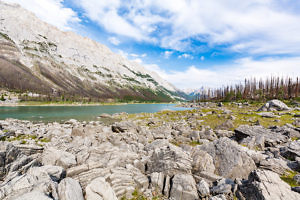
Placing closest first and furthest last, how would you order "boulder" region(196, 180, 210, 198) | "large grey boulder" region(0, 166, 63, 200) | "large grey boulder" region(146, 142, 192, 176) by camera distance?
1. "large grey boulder" region(0, 166, 63, 200)
2. "boulder" region(196, 180, 210, 198)
3. "large grey boulder" region(146, 142, 192, 176)

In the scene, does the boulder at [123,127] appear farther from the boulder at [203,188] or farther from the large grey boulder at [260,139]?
the boulder at [203,188]

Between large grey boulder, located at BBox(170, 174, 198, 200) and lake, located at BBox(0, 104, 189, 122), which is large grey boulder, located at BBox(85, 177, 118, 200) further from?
lake, located at BBox(0, 104, 189, 122)

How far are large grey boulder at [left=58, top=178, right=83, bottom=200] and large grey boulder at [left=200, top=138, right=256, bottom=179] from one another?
9.74m

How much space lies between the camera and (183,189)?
9.18 metres

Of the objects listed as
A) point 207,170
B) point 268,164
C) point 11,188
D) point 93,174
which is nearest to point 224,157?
point 207,170

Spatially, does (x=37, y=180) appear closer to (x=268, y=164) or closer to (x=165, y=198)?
(x=165, y=198)

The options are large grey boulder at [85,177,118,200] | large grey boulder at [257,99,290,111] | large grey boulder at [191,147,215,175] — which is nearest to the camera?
large grey boulder at [85,177,118,200]

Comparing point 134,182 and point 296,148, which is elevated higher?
point 296,148

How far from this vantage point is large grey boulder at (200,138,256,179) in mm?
10552

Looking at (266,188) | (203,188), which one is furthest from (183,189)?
(266,188)

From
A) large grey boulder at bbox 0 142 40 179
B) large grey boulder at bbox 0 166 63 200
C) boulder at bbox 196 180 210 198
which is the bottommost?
boulder at bbox 196 180 210 198

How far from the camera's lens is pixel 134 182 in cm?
1030

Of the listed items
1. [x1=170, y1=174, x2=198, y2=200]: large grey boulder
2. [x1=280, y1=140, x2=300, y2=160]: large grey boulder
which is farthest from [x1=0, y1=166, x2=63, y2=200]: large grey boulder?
[x1=280, y1=140, x2=300, y2=160]: large grey boulder

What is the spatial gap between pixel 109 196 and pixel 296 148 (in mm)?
16456
